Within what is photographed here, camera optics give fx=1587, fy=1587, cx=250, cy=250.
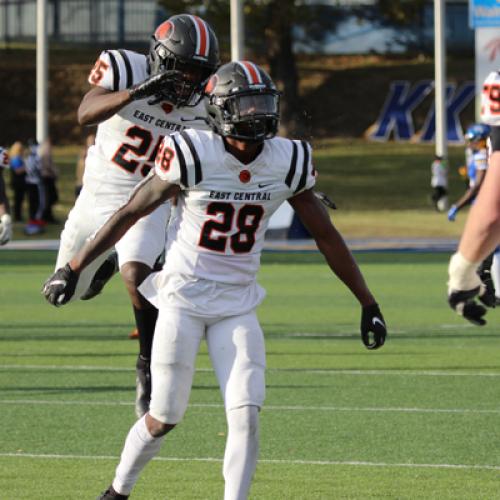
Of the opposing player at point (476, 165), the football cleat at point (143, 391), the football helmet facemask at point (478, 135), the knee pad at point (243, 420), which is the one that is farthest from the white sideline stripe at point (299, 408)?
the football helmet facemask at point (478, 135)

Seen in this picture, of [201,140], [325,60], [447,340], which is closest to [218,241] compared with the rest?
[201,140]

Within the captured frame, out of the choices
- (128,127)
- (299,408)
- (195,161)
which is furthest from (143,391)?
(195,161)

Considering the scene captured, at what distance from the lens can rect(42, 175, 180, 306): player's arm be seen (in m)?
6.37

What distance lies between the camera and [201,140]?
6297 mm

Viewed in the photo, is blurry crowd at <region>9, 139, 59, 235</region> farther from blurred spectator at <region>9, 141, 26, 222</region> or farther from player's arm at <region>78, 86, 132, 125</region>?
player's arm at <region>78, 86, 132, 125</region>

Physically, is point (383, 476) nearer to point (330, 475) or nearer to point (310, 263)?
point (330, 475)

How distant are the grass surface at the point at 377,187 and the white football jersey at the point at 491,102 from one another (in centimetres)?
2442

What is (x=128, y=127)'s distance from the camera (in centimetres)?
877

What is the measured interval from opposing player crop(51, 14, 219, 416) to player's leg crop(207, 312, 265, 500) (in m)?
1.88

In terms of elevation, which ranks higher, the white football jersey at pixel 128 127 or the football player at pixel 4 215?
the white football jersey at pixel 128 127

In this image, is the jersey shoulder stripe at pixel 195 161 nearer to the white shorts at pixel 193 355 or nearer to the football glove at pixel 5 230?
the white shorts at pixel 193 355

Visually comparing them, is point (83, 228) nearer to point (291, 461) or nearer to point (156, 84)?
point (156, 84)

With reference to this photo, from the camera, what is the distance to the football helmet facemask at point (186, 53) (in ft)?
26.1

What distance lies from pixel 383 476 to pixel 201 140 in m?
2.19
